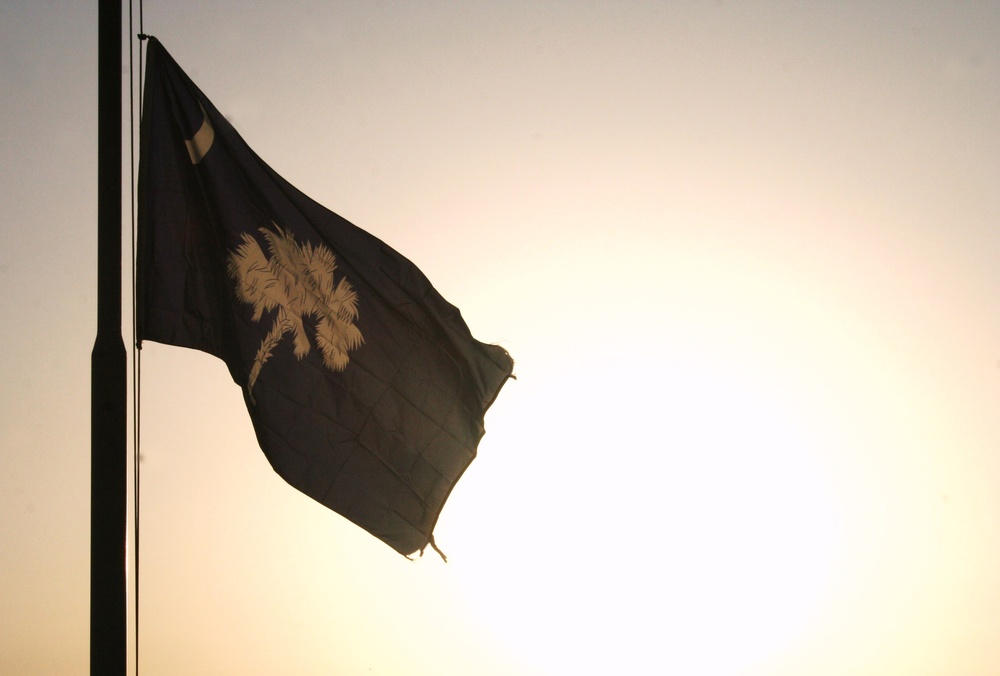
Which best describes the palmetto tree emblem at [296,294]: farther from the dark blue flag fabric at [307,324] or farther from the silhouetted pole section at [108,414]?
the silhouetted pole section at [108,414]

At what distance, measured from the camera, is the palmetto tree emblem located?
27.1 ft

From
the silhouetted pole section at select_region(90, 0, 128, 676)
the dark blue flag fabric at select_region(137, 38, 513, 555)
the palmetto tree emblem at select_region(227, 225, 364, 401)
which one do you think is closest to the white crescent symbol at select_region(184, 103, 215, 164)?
the dark blue flag fabric at select_region(137, 38, 513, 555)

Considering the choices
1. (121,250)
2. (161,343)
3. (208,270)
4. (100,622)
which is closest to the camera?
(100,622)

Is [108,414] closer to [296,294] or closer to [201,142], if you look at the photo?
[296,294]

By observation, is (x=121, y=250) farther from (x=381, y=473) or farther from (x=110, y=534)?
(x=381, y=473)

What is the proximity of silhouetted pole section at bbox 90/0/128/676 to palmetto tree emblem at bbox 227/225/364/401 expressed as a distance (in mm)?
2051

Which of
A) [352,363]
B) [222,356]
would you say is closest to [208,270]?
[222,356]

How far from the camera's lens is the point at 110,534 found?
19.0 feet

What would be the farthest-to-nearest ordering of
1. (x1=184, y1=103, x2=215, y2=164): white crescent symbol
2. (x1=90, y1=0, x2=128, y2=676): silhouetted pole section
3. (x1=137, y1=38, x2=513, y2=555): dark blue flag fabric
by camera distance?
1. (x1=184, y1=103, x2=215, y2=164): white crescent symbol
2. (x1=137, y1=38, x2=513, y2=555): dark blue flag fabric
3. (x1=90, y1=0, x2=128, y2=676): silhouetted pole section

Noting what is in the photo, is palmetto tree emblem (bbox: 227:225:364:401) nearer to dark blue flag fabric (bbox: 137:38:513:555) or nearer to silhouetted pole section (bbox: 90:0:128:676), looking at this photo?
dark blue flag fabric (bbox: 137:38:513:555)

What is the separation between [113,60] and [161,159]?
5.39 feet

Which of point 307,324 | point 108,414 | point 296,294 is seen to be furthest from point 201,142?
point 108,414

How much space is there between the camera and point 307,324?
28.3ft

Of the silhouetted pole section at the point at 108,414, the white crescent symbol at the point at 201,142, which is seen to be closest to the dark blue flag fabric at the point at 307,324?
the white crescent symbol at the point at 201,142
